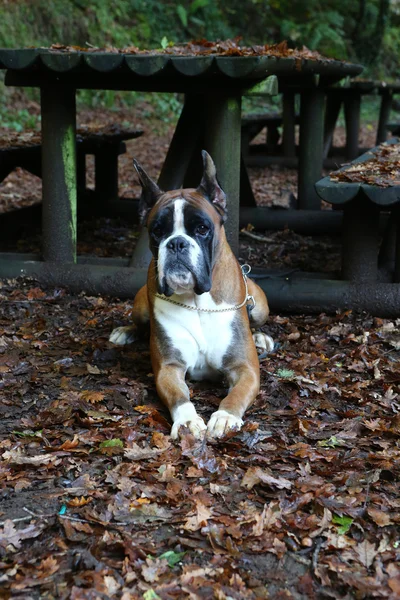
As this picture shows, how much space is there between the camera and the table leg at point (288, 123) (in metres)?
12.1

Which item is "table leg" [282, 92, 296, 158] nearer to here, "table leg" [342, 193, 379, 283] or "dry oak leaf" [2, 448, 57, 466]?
"table leg" [342, 193, 379, 283]

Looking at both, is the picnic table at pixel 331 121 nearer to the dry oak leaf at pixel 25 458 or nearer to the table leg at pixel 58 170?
the table leg at pixel 58 170

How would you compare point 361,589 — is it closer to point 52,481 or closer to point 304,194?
point 52,481

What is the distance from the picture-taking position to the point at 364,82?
36.6 ft

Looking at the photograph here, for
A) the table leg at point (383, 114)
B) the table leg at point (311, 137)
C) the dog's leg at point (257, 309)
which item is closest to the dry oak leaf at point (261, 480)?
the dog's leg at point (257, 309)

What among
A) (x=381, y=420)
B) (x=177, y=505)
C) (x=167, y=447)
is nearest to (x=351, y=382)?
(x=381, y=420)

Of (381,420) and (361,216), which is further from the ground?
(361,216)

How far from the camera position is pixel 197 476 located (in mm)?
3369

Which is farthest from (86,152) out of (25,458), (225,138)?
(25,458)

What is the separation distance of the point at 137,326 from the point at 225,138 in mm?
1557

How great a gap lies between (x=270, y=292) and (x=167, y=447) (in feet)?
7.89

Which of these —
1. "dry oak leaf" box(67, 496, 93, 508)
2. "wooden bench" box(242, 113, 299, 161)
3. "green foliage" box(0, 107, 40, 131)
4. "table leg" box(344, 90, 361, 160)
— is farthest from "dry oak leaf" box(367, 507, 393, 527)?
"green foliage" box(0, 107, 40, 131)

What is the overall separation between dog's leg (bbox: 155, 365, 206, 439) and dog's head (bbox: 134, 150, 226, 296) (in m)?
0.44

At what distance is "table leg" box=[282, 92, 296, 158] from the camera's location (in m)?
12.1
